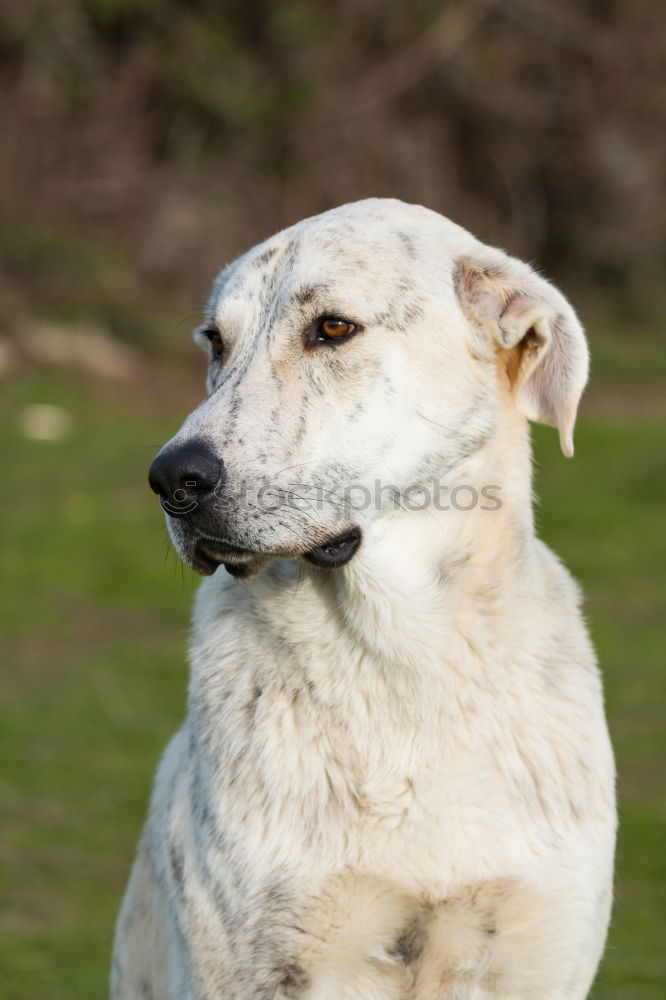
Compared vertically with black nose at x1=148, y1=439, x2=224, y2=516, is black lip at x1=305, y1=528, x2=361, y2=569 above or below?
below

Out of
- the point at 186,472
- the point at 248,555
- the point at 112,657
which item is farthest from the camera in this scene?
the point at 112,657

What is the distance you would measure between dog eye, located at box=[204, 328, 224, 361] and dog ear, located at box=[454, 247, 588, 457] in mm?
562

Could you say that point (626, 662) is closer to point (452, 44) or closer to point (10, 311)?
point (10, 311)

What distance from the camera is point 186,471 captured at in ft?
8.14

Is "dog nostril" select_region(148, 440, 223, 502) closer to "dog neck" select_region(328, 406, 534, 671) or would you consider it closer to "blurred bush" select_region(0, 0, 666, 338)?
"dog neck" select_region(328, 406, 534, 671)

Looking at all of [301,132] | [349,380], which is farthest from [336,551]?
[301,132]

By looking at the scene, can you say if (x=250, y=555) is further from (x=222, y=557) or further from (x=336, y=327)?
(x=336, y=327)

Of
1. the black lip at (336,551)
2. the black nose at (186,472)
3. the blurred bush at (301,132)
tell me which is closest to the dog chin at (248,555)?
the black lip at (336,551)

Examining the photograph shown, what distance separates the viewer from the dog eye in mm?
3010

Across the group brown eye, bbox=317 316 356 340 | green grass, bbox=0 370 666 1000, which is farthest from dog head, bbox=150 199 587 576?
green grass, bbox=0 370 666 1000

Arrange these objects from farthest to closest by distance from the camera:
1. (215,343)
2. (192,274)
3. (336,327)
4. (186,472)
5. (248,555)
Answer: (192,274)
(215,343)
(336,327)
(248,555)
(186,472)

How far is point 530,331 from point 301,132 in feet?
38.8

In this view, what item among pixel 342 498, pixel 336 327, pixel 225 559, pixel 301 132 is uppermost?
pixel 301 132

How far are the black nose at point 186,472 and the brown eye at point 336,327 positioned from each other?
1.32ft
